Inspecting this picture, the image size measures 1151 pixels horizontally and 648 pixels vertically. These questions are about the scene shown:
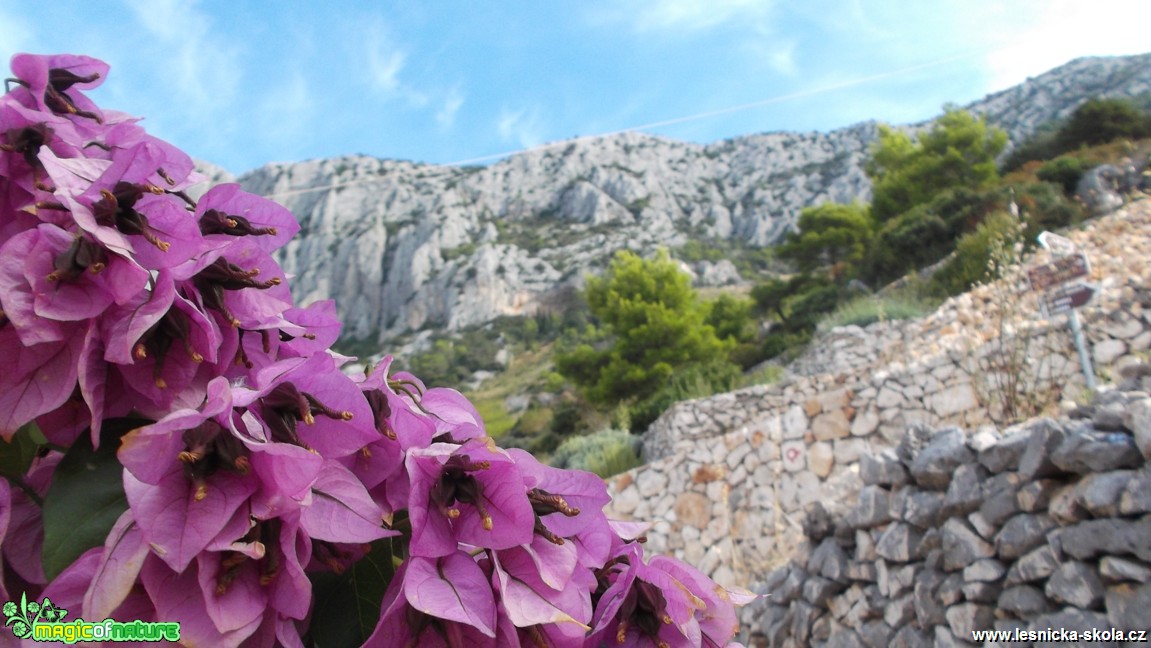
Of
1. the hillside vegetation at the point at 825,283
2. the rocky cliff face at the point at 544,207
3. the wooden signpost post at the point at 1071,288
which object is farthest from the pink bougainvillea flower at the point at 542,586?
the rocky cliff face at the point at 544,207

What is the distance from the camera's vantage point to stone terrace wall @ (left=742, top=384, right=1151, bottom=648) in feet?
8.16

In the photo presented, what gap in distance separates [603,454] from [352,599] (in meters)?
8.52

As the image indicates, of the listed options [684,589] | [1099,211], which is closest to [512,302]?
[1099,211]

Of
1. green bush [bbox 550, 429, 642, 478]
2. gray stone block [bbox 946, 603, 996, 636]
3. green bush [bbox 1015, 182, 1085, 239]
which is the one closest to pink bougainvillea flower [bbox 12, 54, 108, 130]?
gray stone block [bbox 946, 603, 996, 636]

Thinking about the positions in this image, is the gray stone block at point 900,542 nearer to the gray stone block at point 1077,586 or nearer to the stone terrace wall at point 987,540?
the stone terrace wall at point 987,540

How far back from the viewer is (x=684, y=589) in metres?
0.52

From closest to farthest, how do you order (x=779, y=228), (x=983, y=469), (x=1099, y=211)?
(x=983, y=469)
(x=1099, y=211)
(x=779, y=228)

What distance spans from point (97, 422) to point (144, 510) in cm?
7

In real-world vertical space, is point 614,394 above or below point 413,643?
below

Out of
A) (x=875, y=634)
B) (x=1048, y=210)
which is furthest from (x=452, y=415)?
(x=1048, y=210)

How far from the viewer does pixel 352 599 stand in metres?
0.48

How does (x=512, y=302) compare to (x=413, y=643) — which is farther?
(x=512, y=302)

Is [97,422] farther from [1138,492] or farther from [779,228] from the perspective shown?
[779,228]

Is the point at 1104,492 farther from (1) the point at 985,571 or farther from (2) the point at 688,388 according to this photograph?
(2) the point at 688,388
